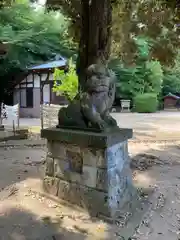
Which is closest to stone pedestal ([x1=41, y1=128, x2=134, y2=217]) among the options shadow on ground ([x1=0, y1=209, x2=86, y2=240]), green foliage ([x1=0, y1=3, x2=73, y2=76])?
shadow on ground ([x1=0, y1=209, x2=86, y2=240])

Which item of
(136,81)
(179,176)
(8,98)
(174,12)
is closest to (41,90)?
(8,98)

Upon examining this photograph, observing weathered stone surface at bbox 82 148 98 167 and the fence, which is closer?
weathered stone surface at bbox 82 148 98 167

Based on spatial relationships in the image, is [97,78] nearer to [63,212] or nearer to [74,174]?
[74,174]

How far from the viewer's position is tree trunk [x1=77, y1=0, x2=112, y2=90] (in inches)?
123

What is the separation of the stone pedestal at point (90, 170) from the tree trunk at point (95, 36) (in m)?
0.69

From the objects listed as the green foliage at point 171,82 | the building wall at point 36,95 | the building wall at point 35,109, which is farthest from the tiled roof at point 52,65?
the green foliage at point 171,82

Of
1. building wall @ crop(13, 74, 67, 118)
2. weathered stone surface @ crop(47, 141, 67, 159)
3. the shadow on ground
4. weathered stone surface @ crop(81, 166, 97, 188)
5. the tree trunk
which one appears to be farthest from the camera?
building wall @ crop(13, 74, 67, 118)

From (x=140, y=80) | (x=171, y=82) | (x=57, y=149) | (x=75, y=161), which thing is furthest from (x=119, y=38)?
(x=171, y=82)

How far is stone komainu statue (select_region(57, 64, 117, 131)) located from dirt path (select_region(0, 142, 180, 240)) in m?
0.88

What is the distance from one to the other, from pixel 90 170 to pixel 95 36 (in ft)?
4.85

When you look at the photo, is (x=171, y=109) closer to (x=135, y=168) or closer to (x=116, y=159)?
(x=135, y=168)

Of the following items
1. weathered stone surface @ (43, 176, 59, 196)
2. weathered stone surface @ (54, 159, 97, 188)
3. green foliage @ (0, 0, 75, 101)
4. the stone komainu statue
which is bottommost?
weathered stone surface @ (43, 176, 59, 196)

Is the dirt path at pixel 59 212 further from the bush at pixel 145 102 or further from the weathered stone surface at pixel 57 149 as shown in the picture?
the bush at pixel 145 102

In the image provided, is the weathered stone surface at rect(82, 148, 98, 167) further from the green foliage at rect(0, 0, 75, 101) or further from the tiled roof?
the green foliage at rect(0, 0, 75, 101)
